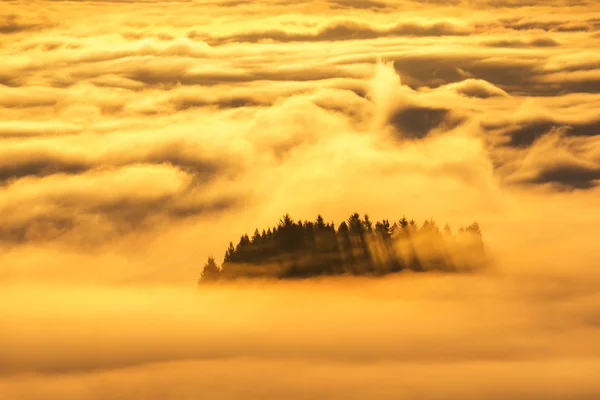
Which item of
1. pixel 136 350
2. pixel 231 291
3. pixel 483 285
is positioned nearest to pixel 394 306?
pixel 483 285

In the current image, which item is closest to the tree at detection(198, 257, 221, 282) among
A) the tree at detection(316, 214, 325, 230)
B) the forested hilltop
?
the forested hilltop

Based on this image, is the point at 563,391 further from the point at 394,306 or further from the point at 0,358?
the point at 0,358

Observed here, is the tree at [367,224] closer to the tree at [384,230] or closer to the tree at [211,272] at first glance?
the tree at [384,230]

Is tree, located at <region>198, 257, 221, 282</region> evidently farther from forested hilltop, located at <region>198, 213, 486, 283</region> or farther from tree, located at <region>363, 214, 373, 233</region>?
tree, located at <region>363, 214, 373, 233</region>

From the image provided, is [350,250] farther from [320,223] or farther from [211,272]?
[211,272]

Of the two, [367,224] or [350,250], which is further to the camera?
[367,224]

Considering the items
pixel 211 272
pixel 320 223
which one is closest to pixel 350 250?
pixel 320 223

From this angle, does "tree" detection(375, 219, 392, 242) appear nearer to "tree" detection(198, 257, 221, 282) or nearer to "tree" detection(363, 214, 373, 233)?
"tree" detection(363, 214, 373, 233)

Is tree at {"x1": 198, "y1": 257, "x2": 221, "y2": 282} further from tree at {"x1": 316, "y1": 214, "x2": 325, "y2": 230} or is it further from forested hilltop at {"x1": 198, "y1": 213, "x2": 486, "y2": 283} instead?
tree at {"x1": 316, "y1": 214, "x2": 325, "y2": 230}

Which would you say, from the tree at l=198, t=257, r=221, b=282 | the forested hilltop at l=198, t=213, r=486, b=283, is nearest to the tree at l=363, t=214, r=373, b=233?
the forested hilltop at l=198, t=213, r=486, b=283
